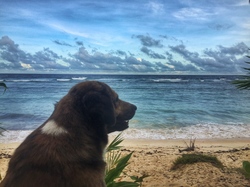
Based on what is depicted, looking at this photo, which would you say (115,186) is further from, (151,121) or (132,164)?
(151,121)

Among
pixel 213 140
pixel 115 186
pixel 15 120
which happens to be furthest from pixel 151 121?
pixel 115 186

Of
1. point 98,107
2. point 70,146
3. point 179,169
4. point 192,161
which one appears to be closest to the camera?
point 70,146

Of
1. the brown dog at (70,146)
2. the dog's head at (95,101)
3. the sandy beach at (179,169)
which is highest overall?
the dog's head at (95,101)

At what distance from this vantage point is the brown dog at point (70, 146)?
2.21 metres

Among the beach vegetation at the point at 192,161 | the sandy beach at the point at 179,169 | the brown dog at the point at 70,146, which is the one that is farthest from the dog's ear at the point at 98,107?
the beach vegetation at the point at 192,161

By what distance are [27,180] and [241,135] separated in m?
11.9

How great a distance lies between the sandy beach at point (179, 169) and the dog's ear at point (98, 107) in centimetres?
134

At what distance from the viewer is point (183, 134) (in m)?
12.4

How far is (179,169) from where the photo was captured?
20.7ft

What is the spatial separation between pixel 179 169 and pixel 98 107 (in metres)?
4.23

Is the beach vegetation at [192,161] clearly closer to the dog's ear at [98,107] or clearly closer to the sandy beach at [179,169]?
the sandy beach at [179,169]

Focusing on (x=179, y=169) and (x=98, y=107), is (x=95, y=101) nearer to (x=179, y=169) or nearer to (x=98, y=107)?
(x=98, y=107)

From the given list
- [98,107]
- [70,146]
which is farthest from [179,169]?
[70,146]

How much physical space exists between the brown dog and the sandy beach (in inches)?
55.1
